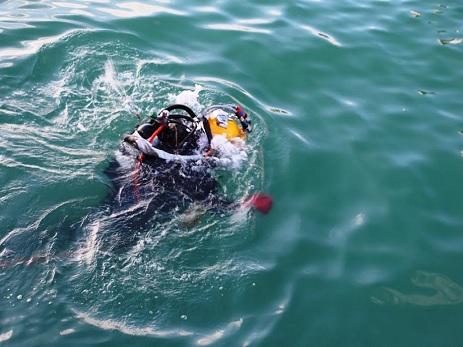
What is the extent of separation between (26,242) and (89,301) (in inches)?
36.2

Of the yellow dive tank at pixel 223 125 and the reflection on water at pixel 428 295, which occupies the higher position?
the yellow dive tank at pixel 223 125

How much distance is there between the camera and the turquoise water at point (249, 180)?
432 centimetres

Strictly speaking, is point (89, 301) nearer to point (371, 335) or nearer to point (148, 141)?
point (148, 141)

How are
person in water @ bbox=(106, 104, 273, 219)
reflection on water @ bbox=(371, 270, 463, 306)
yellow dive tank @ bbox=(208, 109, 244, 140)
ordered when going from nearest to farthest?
reflection on water @ bbox=(371, 270, 463, 306) < person in water @ bbox=(106, 104, 273, 219) < yellow dive tank @ bbox=(208, 109, 244, 140)

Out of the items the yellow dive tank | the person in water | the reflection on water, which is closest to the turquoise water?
the reflection on water

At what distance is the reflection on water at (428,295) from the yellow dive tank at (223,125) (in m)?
2.30

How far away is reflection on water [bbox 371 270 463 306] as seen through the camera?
4.70 metres

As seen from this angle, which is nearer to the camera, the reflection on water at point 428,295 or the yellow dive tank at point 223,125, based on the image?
the reflection on water at point 428,295

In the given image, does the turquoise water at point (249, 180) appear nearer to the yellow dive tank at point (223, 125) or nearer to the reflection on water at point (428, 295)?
the reflection on water at point (428, 295)

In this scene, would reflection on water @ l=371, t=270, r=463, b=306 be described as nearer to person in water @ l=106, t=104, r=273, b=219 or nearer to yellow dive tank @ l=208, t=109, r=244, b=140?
person in water @ l=106, t=104, r=273, b=219

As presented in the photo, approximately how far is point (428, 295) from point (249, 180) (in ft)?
7.47

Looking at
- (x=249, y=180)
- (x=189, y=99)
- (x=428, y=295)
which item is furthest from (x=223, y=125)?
(x=428, y=295)

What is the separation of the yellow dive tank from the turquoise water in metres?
0.48

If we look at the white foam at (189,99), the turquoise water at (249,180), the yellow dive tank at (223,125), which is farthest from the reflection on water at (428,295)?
the white foam at (189,99)
